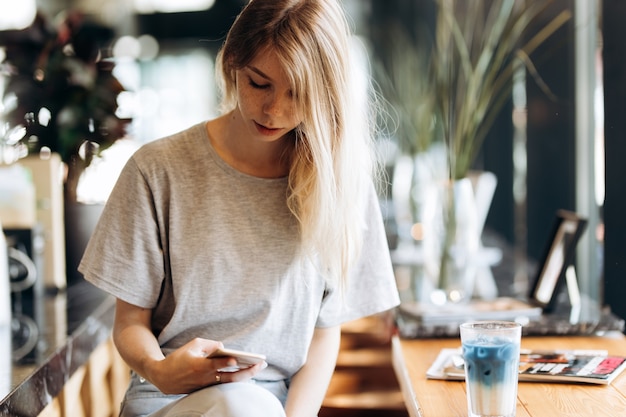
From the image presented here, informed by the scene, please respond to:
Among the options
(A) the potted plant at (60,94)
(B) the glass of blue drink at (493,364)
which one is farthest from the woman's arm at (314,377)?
(A) the potted plant at (60,94)

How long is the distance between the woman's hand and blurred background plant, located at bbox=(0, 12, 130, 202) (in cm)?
145

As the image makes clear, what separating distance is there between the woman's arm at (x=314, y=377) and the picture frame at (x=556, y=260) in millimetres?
805

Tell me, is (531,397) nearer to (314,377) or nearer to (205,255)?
(314,377)

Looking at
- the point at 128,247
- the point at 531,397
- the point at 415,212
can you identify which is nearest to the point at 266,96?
the point at 128,247

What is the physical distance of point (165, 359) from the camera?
156 centimetres

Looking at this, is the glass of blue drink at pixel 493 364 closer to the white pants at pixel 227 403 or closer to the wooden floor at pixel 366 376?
the white pants at pixel 227 403

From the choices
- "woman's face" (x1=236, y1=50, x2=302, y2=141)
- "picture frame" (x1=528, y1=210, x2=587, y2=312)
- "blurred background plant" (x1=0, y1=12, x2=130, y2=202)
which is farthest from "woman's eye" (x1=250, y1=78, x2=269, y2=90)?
"blurred background plant" (x1=0, y1=12, x2=130, y2=202)

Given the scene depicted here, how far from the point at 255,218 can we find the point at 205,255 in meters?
0.13

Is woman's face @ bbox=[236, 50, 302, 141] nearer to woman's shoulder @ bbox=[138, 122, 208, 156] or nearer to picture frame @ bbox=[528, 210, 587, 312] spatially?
woman's shoulder @ bbox=[138, 122, 208, 156]

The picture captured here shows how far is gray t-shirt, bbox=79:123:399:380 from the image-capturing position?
5.60ft

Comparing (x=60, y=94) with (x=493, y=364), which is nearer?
(x=493, y=364)

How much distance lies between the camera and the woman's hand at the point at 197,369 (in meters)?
1.48

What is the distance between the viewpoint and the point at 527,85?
382 centimetres

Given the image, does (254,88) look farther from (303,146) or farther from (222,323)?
(222,323)
